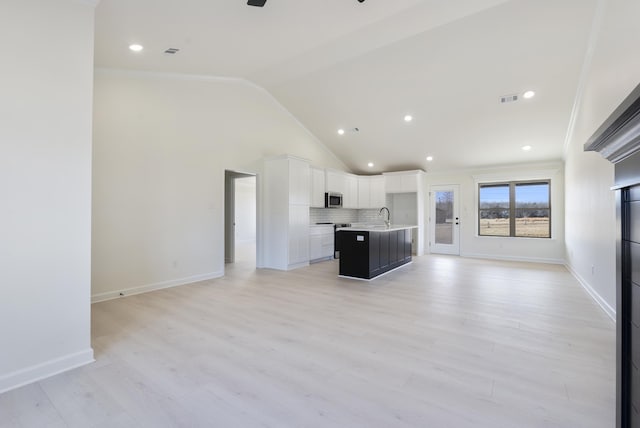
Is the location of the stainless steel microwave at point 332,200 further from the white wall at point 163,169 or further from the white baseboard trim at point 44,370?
the white baseboard trim at point 44,370

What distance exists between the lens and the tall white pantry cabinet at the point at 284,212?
6289 millimetres

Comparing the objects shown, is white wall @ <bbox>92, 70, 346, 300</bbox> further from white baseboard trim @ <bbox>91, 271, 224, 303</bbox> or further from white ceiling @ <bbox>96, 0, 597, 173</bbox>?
white ceiling @ <bbox>96, 0, 597, 173</bbox>

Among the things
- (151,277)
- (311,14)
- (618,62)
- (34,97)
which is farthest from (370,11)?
(151,277)

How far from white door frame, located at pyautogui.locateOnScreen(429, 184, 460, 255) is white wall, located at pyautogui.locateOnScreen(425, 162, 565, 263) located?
0.35ft

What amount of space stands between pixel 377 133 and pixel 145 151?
16.2ft

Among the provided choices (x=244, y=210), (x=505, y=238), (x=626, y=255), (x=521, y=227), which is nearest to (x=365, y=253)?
(x=626, y=255)

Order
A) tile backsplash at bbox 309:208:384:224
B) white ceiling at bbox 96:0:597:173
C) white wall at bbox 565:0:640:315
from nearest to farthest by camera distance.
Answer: white wall at bbox 565:0:640:315 → white ceiling at bbox 96:0:597:173 → tile backsplash at bbox 309:208:384:224

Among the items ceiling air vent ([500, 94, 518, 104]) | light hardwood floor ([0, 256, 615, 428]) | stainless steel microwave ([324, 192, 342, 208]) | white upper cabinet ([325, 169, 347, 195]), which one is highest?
ceiling air vent ([500, 94, 518, 104])

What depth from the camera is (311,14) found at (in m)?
3.35

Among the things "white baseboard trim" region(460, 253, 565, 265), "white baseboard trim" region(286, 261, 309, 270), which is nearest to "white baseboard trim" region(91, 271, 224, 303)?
"white baseboard trim" region(286, 261, 309, 270)

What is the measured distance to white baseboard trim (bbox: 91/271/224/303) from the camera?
4094 mm

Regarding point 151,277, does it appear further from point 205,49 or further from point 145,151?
point 205,49

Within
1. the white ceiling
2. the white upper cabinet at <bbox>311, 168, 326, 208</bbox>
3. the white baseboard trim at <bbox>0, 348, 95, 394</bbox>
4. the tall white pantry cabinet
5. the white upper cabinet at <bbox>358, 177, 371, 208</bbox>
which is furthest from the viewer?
the white upper cabinet at <bbox>358, 177, 371, 208</bbox>

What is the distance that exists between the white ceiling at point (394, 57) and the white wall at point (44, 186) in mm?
884
